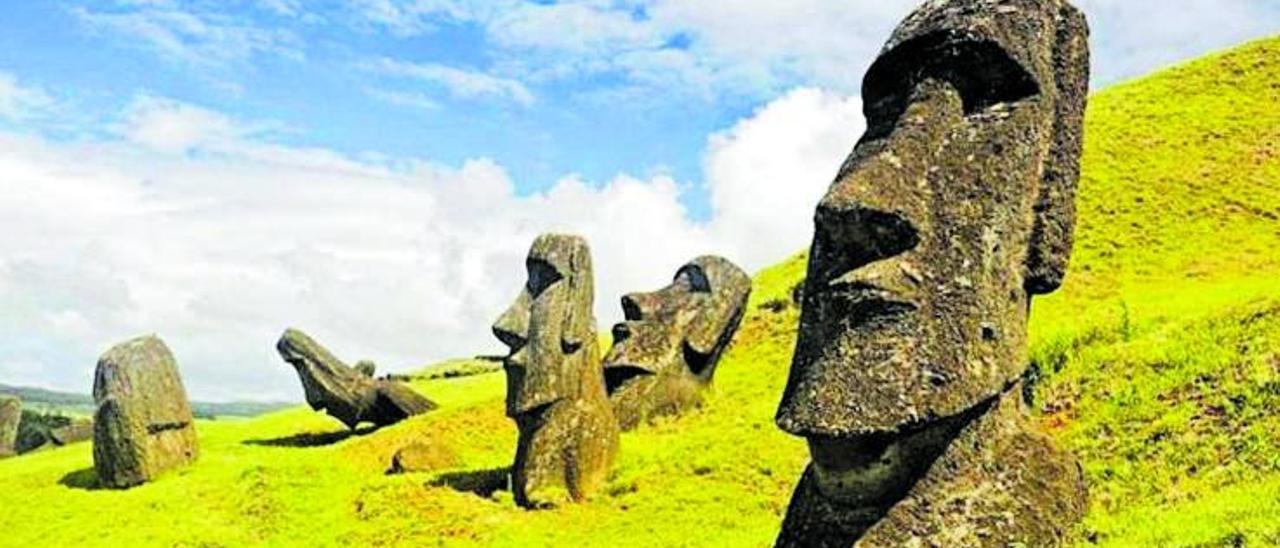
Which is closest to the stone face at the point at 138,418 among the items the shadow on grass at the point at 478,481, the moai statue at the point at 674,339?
the shadow on grass at the point at 478,481

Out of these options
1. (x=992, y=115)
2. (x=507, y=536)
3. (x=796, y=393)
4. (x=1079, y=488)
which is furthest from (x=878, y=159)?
(x=507, y=536)

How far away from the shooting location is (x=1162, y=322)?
70.4ft

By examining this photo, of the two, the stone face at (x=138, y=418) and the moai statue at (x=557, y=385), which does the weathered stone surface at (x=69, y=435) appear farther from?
the moai statue at (x=557, y=385)

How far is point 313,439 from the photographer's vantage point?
33656 millimetres

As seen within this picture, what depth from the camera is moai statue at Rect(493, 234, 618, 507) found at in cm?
2208

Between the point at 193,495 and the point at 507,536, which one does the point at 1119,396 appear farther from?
the point at 193,495

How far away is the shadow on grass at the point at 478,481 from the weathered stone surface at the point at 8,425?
835 inches

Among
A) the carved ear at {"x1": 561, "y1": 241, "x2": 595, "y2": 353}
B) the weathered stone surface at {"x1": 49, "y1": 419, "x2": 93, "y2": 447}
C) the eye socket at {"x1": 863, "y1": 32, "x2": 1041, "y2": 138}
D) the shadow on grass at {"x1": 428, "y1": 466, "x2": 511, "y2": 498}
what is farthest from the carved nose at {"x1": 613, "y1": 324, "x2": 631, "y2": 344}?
the weathered stone surface at {"x1": 49, "y1": 419, "x2": 93, "y2": 447}

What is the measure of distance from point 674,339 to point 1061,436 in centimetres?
1353

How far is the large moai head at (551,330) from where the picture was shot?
2228cm

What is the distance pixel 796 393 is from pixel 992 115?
8.38 feet

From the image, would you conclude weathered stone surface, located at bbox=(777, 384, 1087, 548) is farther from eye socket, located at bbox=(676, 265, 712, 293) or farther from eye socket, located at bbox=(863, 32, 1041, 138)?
eye socket, located at bbox=(676, 265, 712, 293)

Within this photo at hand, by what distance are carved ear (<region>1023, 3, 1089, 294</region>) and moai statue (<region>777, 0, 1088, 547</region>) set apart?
0.01 metres

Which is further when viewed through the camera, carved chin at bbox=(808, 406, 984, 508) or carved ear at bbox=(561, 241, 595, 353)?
carved ear at bbox=(561, 241, 595, 353)
